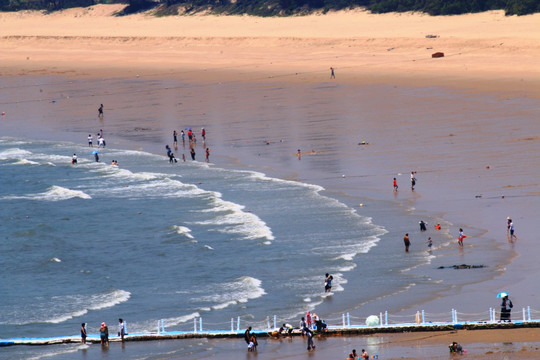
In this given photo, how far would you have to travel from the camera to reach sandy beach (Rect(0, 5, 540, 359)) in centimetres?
3531

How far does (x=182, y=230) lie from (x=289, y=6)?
77233 mm

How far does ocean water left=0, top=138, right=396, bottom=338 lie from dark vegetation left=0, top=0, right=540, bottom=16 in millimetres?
52891

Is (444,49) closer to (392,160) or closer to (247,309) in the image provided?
(392,160)

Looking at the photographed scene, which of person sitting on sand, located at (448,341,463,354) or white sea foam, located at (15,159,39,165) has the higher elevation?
white sea foam, located at (15,159,39,165)

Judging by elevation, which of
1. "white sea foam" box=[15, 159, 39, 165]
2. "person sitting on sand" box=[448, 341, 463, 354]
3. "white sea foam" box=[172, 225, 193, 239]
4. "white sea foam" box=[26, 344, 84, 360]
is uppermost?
"white sea foam" box=[15, 159, 39, 165]

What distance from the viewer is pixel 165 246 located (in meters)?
36.9

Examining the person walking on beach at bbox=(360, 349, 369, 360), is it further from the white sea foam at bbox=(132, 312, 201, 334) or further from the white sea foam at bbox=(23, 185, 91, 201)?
the white sea foam at bbox=(23, 185, 91, 201)

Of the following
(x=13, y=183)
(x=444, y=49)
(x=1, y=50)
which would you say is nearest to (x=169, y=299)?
(x=13, y=183)

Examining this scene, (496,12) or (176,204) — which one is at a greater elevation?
(496,12)

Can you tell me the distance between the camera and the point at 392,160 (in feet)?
155

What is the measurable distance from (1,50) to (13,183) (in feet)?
231

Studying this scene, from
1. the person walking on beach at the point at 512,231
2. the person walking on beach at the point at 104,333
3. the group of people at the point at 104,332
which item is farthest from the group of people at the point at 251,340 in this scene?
the person walking on beach at the point at 512,231

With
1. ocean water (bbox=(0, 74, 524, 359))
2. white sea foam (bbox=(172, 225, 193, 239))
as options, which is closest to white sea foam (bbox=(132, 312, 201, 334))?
ocean water (bbox=(0, 74, 524, 359))

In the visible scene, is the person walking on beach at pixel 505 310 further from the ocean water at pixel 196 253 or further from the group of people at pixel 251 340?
the group of people at pixel 251 340
